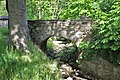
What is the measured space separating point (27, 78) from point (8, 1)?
14.9ft

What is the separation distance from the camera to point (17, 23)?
9.03 m

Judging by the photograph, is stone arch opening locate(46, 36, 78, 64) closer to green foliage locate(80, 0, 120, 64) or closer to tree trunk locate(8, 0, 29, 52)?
green foliage locate(80, 0, 120, 64)

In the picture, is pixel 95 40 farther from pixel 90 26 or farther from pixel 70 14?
pixel 70 14

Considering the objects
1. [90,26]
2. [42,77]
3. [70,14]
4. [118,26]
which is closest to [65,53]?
[70,14]

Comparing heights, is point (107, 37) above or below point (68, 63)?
above

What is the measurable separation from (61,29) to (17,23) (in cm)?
294

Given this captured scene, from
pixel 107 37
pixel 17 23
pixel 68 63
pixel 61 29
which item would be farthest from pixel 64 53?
pixel 17 23

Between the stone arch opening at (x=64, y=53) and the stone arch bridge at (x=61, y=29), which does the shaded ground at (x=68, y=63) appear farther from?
the stone arch bridge at (x=61, y=29)

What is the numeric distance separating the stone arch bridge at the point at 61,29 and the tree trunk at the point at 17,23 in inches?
99.4

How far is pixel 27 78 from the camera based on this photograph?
203 inches

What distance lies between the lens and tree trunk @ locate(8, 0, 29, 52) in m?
8.91

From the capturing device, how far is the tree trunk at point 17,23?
29.2ft

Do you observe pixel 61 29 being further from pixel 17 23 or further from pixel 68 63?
pixel 17 23

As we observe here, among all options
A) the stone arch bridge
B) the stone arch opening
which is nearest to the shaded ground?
the stone arch opening
